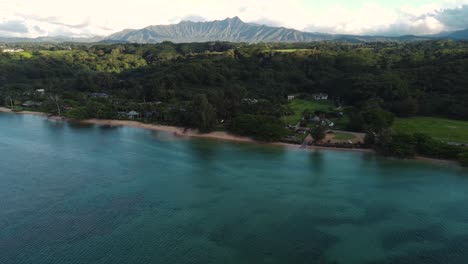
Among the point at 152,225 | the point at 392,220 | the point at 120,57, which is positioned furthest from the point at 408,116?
the point at 120,57

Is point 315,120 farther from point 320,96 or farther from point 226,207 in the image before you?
point 226,207

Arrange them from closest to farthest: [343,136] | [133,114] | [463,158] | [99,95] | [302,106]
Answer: [463,158] < [343,136] < [133,114] < [302,106] < [99,95]

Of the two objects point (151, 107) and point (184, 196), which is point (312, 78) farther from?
point (184, 196)

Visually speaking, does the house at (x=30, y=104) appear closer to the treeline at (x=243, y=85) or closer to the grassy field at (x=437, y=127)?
the treeline at (x=243, y=85)

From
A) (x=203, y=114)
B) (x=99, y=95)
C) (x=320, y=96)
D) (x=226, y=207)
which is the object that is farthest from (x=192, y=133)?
(x=99, y=95)

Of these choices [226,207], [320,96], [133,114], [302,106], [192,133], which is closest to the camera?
[226,207]

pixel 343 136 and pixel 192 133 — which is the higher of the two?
pixel 343 136
